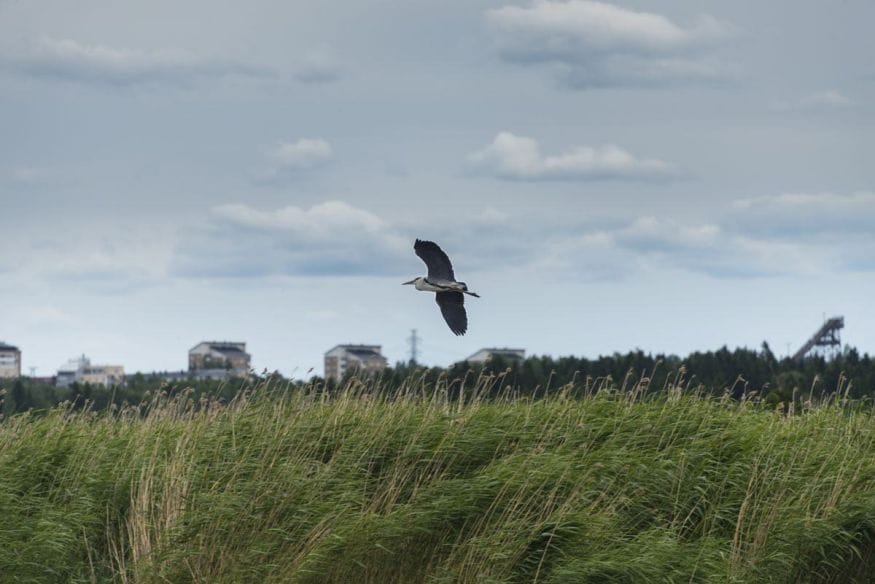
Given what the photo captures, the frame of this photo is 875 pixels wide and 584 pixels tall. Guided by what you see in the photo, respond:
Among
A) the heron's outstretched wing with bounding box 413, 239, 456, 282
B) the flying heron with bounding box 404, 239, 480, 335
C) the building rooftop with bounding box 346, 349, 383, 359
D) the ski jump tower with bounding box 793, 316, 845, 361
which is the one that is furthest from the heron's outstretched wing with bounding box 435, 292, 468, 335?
the building rooftop with bounding box 346, 349, 383, 359

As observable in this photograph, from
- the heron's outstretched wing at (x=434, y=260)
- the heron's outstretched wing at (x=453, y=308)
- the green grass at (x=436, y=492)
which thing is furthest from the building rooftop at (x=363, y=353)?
the green grass at (x=436, y=492)

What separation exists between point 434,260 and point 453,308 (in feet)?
3.35

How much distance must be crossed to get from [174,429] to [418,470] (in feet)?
9.80

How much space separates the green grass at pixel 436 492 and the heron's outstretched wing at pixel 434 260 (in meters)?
1.42

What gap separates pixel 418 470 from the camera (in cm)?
1412

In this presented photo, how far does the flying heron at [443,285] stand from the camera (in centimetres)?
1491

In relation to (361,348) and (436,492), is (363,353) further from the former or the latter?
(436,492)

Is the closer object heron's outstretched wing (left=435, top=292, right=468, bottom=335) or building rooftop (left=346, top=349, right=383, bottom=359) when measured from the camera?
heron's outstretched wing (left=435, top=292, right=468, bottom=335)

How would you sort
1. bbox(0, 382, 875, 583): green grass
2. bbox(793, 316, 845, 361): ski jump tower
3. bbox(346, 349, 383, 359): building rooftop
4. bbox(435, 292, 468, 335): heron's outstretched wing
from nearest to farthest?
bbox(0, 382, 875, 583): green grass
bbox(435, 292, 468, 335): heron's outstretched wing
bbox(793, 316, 845, 361): ski jump tower
bbox(346, 349, 383, 359): building rooftop

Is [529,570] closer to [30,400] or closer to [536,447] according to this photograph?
[536,447]

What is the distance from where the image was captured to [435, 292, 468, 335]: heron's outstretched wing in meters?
15.7

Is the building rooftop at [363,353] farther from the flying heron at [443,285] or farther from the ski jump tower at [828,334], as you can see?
the flying heron at [443,285]

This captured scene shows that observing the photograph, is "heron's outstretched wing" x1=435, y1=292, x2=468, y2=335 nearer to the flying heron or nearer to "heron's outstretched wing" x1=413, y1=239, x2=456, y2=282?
the flying heron

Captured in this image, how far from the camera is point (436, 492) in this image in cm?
1351
